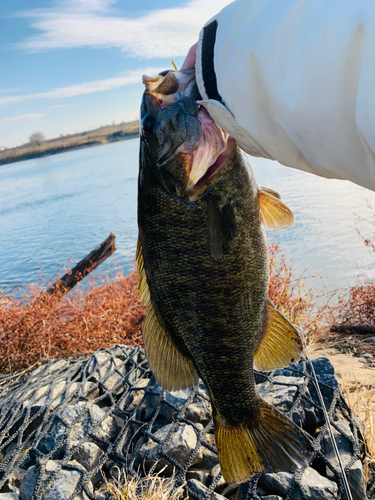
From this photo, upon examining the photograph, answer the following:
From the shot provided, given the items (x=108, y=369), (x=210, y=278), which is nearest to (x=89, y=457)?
(x=108, y=369)

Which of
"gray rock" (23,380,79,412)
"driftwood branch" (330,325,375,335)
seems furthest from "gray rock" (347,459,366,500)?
"driftwood branch" (330,325,375,335)

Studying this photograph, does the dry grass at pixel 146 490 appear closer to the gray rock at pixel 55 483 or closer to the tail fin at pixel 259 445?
the gray rock at pixel 55 483

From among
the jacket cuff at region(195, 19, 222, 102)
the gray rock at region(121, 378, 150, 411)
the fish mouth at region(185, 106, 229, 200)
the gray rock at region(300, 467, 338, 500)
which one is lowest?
the gray rock at region(300, 467, 338, 500)

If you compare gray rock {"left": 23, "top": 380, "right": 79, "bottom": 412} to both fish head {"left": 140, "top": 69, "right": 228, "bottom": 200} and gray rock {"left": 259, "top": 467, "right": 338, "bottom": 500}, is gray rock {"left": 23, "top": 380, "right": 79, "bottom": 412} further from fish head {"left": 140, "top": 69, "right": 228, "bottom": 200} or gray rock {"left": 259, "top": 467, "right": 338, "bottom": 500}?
fish head {"left": 140, "top": 69, "right": 228, "bottom": 200}

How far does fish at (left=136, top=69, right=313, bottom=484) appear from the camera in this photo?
1834 millimetres

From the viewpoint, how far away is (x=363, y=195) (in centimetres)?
1124

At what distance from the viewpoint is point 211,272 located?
6.25 feet

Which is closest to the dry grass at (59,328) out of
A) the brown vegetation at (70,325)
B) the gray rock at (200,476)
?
the brown vegetation at (70,325)

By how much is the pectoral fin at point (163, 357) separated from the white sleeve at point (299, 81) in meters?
1.06

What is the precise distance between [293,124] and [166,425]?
2.79 m

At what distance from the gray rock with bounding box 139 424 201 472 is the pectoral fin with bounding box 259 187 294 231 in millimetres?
1917

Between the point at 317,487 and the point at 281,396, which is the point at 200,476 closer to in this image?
the point at 317,487

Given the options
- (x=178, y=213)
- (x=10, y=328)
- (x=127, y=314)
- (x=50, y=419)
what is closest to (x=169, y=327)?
(x=178, y=213)

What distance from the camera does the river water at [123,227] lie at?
8297 mm
